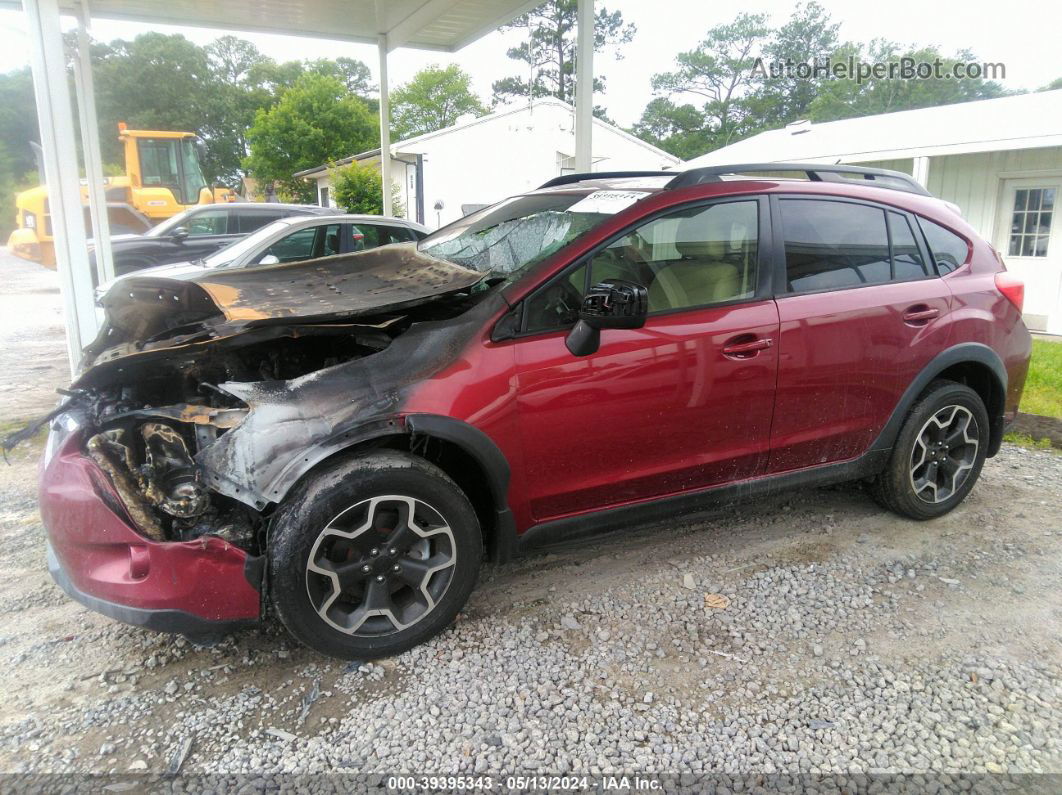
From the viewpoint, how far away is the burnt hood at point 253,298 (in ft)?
9.08

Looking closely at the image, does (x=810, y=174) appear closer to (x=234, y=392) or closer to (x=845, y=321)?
(x=845, y=321)

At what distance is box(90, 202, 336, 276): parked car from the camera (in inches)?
421

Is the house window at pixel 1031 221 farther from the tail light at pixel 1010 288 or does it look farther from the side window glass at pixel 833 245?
the side window glass at pixel 833 245

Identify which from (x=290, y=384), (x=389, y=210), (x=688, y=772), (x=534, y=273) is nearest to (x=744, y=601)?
(x=688, y=772)

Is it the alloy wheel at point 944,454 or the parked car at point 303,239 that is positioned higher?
the parked car at point 303,239

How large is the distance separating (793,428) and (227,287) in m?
2.61

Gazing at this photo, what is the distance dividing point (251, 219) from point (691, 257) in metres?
10.6

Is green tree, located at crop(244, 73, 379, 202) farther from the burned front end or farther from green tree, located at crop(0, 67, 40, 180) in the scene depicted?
the burned front end

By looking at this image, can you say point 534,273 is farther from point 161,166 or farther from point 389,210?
point 161,166

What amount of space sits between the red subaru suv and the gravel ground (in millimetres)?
288

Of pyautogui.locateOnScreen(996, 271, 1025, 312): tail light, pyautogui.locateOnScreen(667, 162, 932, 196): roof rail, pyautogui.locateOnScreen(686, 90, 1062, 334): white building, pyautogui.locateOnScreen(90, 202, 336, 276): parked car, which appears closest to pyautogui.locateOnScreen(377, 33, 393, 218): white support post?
pyautogui.locateOnScreen(90, 202, 336, 276): parked car

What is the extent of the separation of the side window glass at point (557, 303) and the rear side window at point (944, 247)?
2080 mm

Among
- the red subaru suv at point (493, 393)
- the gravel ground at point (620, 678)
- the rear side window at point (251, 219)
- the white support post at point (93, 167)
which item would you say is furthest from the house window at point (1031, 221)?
the white support post at point (93, 167)

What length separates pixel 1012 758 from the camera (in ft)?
7.73
